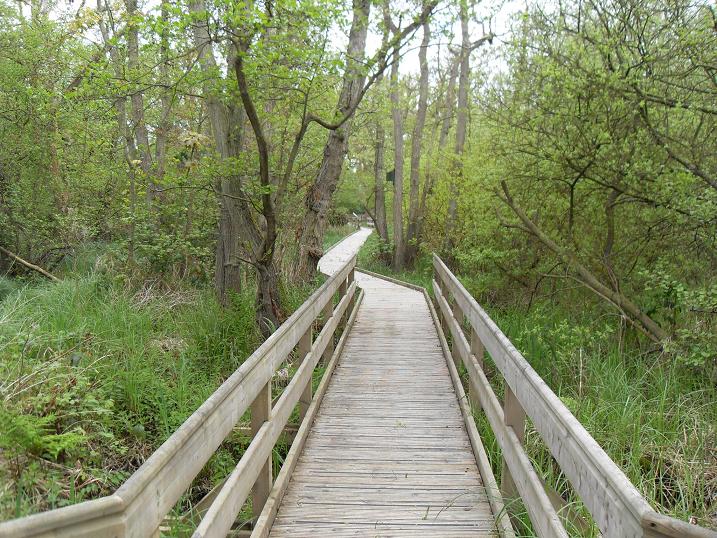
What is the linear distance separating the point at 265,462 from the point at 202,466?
924 millimetres

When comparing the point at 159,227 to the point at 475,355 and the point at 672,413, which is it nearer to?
the point at 475,355

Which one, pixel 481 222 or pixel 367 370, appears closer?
pixel 367 370

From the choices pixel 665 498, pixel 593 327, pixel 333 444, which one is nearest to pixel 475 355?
pixel 333 444

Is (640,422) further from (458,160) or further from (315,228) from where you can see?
(458,160)

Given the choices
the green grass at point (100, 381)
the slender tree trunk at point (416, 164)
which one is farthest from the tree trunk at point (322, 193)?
the slender tree trunk at point (416, 164)

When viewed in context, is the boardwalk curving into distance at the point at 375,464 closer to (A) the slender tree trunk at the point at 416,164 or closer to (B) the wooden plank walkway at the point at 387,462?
(B) the wooden plank walkway at the point at 387,462

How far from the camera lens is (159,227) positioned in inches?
424

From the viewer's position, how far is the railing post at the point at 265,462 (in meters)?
2.97

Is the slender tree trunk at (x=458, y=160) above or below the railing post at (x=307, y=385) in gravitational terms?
above

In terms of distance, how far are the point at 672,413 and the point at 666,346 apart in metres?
0.82

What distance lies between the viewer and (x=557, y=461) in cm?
219

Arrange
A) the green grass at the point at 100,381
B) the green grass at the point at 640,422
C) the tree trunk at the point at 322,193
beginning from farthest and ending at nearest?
1. the tree trunk at the point at 322,193
2. the green grass at the point at 640,422
3. the green grass at the point at 100,381

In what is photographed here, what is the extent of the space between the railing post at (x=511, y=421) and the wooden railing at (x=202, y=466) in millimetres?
1300

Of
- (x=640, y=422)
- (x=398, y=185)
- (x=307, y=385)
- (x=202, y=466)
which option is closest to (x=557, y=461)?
(x=202, y=466)
